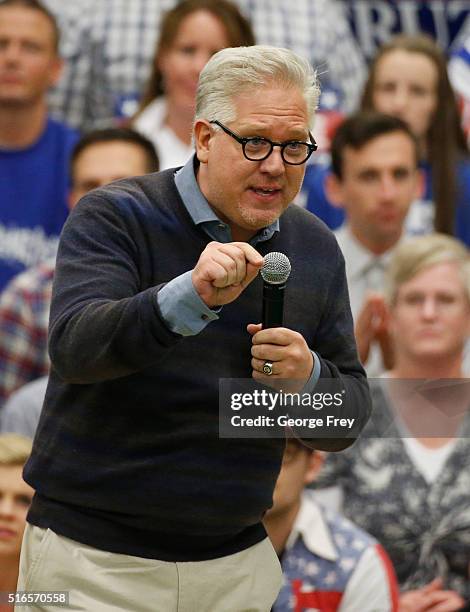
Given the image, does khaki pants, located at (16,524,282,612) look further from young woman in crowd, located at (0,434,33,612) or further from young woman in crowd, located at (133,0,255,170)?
young woman in crowd, located at (133,0,255,170)

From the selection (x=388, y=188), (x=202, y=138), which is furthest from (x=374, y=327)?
(x=202, y=138)

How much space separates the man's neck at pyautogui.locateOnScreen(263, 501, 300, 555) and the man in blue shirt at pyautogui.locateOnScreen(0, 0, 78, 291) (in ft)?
5.87

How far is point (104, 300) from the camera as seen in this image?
2.69 m

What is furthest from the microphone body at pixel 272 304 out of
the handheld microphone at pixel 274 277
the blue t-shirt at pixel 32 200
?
the blue t-shirt at pixel 32 200

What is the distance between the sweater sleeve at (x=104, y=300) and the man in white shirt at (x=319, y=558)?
1.67m

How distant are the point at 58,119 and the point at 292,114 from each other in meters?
3.78

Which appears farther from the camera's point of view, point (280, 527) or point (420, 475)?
point (420, 475)

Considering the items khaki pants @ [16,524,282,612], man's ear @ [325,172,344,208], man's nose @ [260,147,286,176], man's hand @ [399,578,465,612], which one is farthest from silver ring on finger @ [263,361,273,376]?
man's ear @ [325,172,344,208]

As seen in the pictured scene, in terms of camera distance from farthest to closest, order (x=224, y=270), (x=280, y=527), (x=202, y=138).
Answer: (x=280, y=527)
(x=202, y=138)
(x=224, y=270)

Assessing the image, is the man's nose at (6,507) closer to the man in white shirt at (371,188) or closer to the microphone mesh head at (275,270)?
the man in white shirt at (371,188)

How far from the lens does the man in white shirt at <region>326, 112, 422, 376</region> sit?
17.7 feet

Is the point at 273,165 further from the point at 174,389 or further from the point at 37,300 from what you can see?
the point at 37,300

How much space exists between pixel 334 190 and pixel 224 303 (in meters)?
3.11

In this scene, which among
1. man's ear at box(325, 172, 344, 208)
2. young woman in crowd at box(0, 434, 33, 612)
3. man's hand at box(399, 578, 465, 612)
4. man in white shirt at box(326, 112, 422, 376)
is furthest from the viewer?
man's ear at box(325, 172, 344, 208)
